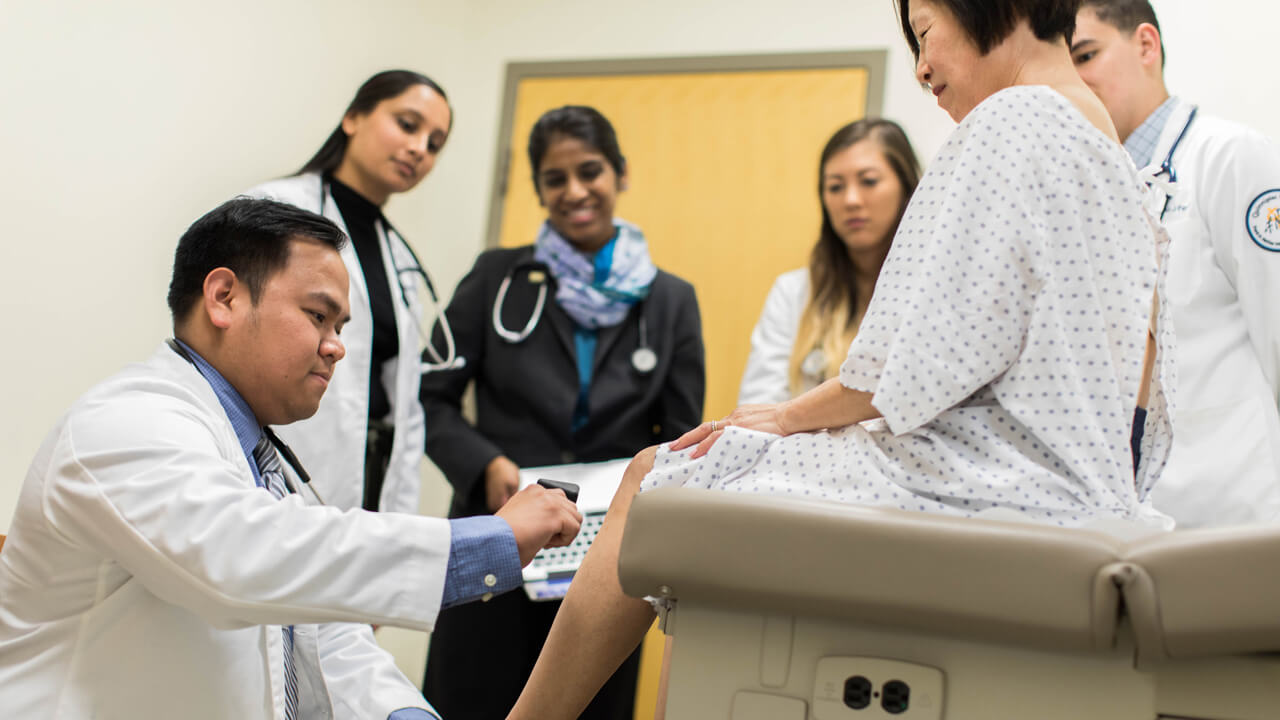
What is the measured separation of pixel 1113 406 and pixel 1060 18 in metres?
0.42

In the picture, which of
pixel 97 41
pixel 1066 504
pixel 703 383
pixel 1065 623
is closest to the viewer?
pixel 1065 623

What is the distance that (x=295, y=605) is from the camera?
0.89 metres

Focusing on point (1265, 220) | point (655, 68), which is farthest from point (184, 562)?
point (655, 68)

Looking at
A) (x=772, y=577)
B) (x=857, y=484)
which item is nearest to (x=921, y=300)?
(x=857, y=484)

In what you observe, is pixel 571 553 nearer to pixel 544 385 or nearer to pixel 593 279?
pixel 544 385

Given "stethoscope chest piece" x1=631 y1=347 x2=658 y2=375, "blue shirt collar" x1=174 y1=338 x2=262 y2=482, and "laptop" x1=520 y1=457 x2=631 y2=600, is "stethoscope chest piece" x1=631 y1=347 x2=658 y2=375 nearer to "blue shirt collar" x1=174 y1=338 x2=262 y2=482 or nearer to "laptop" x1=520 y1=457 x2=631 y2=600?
"laptop" x1=520 y1=457 x2=631 y2=600

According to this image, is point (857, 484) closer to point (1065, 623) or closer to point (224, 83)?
point (1065, 623)

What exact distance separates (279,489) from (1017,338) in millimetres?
791

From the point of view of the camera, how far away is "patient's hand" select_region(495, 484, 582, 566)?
993 mm

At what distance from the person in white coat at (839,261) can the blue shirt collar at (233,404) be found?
1.11 metres

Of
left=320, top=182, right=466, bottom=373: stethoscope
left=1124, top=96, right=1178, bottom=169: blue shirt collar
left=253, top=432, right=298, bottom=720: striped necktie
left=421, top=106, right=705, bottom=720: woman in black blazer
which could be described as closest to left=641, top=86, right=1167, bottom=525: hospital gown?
left=253, top=432, right=298, bottom=720: striped necktie

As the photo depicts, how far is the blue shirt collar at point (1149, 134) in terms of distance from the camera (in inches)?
64.6

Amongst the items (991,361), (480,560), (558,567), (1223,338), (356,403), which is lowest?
(558,567)

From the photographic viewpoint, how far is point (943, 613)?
758mm
